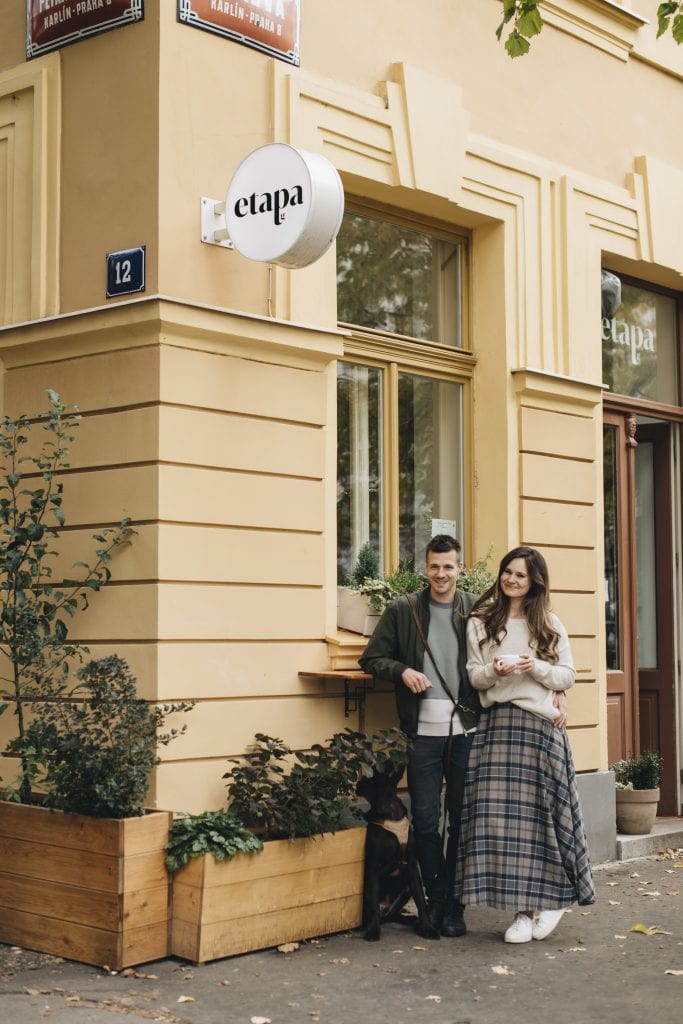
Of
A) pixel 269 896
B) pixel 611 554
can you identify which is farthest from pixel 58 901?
pixel 611 554

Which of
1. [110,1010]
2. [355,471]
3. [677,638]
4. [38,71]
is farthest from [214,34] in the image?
[677,638]

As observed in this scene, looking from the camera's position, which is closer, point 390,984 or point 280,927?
point 390,984

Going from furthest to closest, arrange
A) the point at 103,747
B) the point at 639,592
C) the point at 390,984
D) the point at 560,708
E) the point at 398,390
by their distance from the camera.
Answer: the point at 639,592
the point at 398,390
the point at 560,708
the point at 103,747
the point at 390,984

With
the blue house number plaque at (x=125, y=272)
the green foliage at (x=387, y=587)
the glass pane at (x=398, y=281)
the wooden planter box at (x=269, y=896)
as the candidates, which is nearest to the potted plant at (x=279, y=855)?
the wooden planter box at (x=269, y=896)

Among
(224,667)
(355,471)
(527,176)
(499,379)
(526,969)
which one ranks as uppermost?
(527,176)

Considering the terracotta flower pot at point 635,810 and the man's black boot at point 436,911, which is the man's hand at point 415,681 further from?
the terracotta flower pot at point 635,810

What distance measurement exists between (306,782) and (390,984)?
1.10 metres

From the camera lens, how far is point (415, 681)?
6.99 metres

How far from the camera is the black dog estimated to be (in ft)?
22.6

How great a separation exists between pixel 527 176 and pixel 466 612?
11.4 feet

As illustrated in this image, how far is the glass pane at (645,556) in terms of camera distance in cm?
1093

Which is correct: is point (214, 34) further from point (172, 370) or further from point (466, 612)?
point (466, 612)

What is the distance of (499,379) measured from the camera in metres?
9.05

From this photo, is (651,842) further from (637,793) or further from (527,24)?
(527,24)
